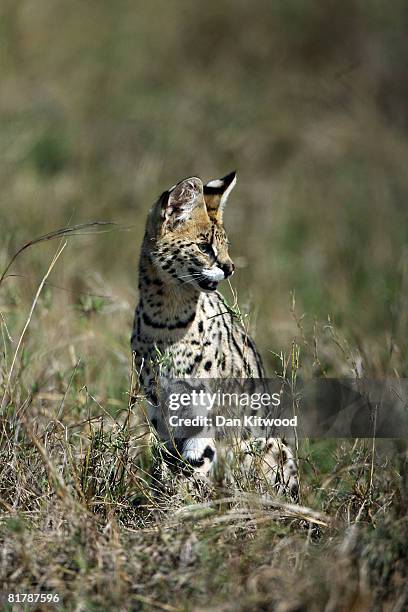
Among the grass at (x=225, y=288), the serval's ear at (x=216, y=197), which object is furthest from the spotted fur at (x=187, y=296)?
the grass at (x=225, y=288)

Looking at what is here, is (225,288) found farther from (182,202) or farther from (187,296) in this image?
(182,202)

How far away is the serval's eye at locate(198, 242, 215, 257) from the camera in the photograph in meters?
4.77

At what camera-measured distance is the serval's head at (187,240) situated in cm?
471

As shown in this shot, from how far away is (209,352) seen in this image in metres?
4.89

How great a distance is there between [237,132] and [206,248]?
6.75 metres

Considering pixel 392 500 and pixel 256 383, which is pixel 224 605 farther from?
pixel 256 383

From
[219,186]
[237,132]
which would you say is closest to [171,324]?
[219,186]

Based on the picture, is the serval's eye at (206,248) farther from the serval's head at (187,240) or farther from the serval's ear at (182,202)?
the serval's ear at (182,202)

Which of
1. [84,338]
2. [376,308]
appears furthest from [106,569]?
[376,308]

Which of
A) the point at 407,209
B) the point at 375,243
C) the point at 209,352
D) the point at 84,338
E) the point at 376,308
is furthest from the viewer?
the point at 407,209

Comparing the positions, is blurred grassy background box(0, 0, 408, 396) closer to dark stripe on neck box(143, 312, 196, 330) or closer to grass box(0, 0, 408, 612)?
grass box(0, 0, 408, 612)

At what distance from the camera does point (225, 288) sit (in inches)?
263

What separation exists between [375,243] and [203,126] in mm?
2721

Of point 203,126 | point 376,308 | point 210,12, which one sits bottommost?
point 376,308
